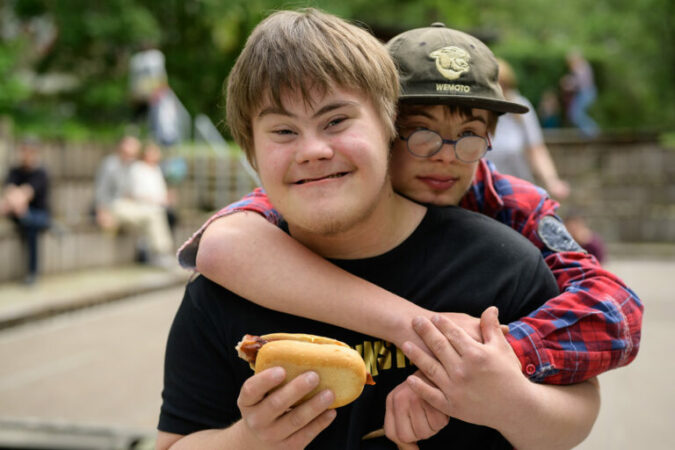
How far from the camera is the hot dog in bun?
1.26 m

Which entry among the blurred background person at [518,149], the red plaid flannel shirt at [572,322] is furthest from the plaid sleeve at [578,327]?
the blurred background person at [518,149]

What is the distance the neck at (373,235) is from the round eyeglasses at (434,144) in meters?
0.17

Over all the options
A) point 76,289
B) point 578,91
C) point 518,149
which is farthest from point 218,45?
point 518,149

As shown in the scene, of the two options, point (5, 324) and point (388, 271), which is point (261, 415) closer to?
point (388, 271)

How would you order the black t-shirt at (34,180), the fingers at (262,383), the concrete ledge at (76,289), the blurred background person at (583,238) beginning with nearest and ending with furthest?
the fingers at (262,383)
the concrete ledge at (76,289)
the blurred background person at (583,238)
the black t-shirt at (34,180)

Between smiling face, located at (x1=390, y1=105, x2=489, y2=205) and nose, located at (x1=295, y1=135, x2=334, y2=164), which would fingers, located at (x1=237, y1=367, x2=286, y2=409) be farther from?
smiling face, located at (x1=390, y1=105, x2=489, y2=205)

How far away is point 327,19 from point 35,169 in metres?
7.95

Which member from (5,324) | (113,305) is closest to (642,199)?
(113,305)

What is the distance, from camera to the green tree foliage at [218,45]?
495 inches

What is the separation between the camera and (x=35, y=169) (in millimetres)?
8641

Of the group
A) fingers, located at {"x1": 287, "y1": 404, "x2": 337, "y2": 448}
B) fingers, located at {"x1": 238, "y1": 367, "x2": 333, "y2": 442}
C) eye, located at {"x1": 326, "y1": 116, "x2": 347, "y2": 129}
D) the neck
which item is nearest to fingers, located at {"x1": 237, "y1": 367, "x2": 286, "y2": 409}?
fingers, located at {"x1": 238, "y1": 367, "x2": 333, "y2": 442}

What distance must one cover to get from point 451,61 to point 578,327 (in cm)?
64

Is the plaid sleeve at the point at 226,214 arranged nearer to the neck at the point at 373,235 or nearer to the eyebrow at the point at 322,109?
the neck at the point at 373,235

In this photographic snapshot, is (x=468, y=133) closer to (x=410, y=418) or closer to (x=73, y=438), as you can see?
(x=410, y=418)
